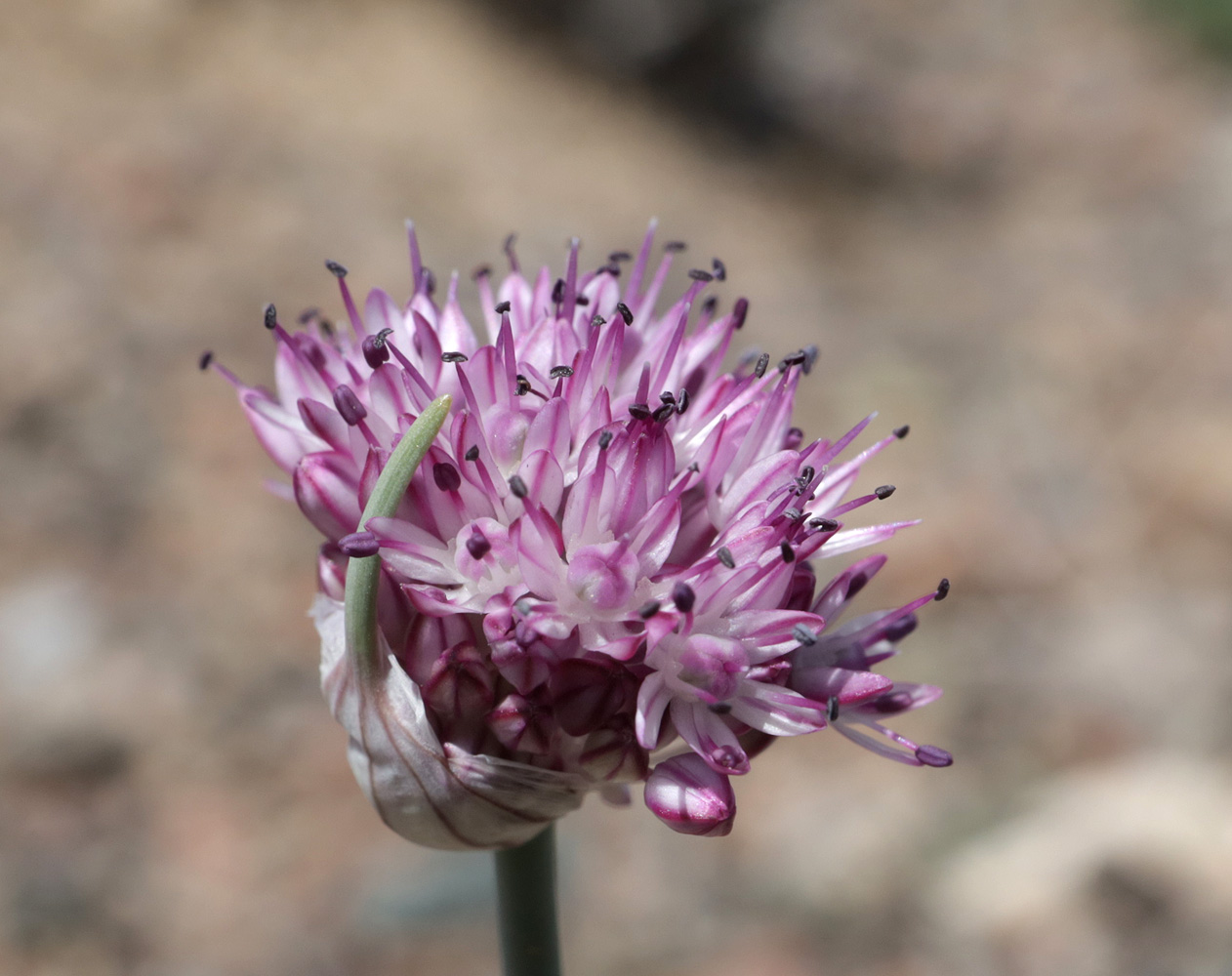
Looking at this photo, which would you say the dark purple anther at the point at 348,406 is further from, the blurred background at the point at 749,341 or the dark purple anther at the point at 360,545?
the blurred background at the point at 749,341

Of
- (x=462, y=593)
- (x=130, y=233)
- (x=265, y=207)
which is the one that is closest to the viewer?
(x=462, y=593)

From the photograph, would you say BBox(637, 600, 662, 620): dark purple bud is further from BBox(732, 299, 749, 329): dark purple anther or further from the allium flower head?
BBox(732, 299, 749, 329): dark purple anther

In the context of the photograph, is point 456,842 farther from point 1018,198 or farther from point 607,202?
point 1018,198

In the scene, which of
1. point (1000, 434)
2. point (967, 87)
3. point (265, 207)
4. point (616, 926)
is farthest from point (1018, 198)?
point (616, 926)

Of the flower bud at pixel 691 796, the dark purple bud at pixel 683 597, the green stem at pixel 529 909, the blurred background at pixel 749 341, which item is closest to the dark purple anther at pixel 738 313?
the dark purple bud at pixel 683 597

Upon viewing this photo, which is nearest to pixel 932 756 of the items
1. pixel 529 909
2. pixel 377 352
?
pixel 529 909

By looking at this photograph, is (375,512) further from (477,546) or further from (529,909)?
(529,909)
